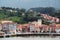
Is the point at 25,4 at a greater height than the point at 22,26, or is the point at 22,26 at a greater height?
the point at 25,4

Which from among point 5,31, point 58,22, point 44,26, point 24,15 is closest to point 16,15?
point 24,15

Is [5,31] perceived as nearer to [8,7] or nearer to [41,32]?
[8,7]

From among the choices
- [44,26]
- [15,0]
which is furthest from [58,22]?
[15,0]

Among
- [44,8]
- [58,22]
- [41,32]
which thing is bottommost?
[41,32]

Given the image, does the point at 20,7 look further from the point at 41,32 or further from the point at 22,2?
the point at 41,32

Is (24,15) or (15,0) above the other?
(15,0)

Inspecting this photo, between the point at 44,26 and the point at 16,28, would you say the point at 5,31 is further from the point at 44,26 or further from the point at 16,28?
the point at 44,26

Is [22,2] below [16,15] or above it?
above

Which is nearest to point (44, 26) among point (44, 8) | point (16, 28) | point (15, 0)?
point (44, 8)
